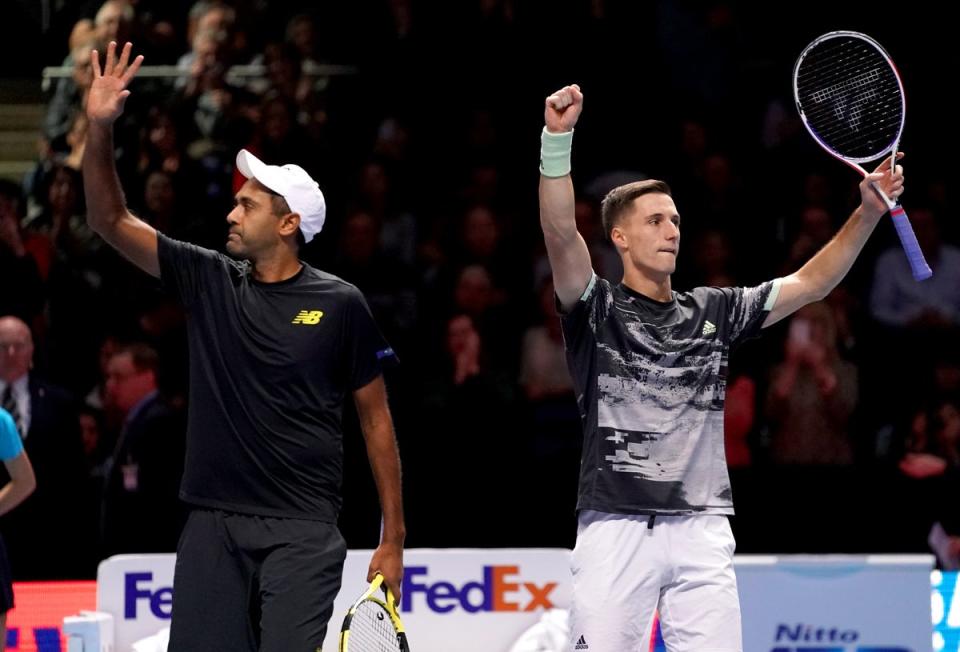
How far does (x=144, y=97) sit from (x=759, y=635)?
6.25 metres

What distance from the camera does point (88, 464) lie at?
8.67 m

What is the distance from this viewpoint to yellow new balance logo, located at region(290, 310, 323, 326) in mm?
4980

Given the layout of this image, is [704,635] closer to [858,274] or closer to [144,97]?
[858,274]

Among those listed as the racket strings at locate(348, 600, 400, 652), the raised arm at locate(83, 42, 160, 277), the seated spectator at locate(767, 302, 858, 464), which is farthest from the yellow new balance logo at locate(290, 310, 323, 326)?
the seated spectator at locate(767, 302, 858, 464)

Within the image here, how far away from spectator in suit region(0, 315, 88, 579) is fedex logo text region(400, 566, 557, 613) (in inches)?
90.8

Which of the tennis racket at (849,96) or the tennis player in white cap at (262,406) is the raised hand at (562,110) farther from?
the tennis racket at (849,96)

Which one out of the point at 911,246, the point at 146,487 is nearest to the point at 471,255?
the point at 146,487

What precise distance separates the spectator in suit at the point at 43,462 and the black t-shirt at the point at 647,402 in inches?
155

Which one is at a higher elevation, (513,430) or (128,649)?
(513,430)

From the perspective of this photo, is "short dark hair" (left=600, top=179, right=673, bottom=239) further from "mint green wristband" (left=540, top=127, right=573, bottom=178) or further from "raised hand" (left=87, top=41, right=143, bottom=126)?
"raised hand" (left=87, top=41, right=143, bottom=126)

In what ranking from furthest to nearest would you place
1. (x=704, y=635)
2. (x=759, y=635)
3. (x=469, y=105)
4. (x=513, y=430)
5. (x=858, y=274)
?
(x=469, y=105)
(x=858, y=274)
(x=513, y=430)
(x=759, y=635)
(x=704, y=635)

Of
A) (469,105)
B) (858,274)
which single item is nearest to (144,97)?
(469,105)

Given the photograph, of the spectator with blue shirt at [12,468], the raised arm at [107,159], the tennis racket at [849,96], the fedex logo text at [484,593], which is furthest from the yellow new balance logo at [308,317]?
the fedex logo text at [484,593]

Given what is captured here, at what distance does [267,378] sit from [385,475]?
505 millimetres
